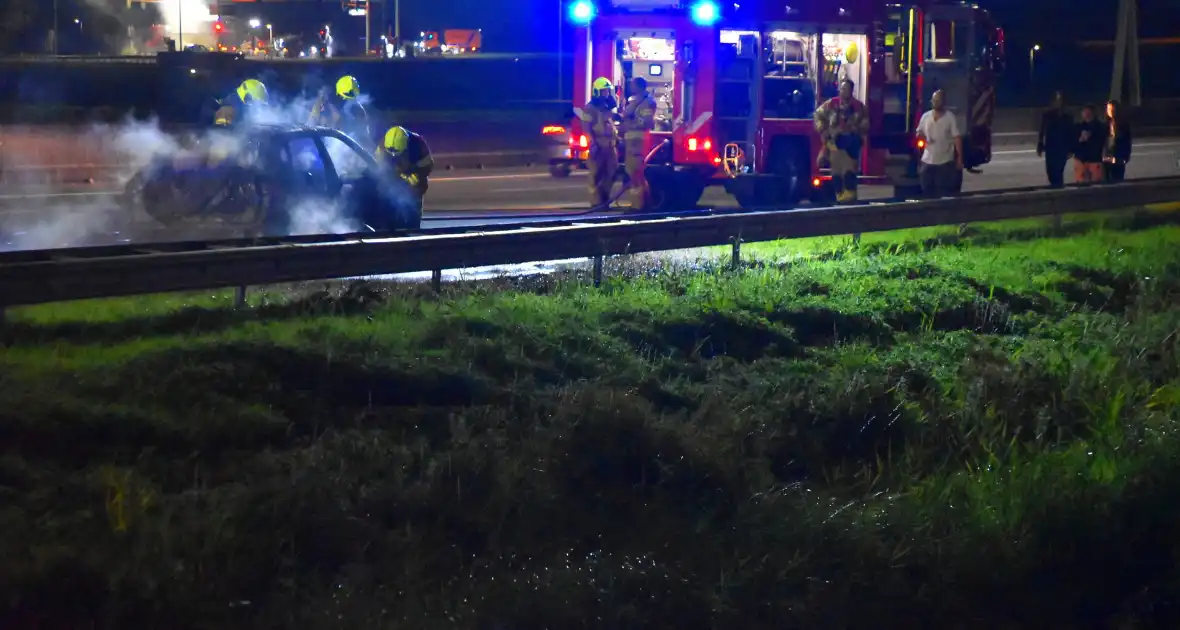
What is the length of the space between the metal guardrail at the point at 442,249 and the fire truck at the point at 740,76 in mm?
3524

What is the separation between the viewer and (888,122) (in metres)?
21.0

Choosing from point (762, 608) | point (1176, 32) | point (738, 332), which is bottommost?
point (762, 608)

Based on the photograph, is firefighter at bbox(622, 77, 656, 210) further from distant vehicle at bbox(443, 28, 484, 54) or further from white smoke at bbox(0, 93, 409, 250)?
distant vehicle at bbox(443, 28, 484, 54)

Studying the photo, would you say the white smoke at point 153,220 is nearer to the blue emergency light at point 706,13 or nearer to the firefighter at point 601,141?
the firefighter at point 601,141

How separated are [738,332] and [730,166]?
8.96 m

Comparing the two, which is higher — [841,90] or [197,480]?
[841,90]

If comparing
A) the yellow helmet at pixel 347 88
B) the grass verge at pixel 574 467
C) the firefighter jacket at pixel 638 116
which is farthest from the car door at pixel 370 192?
the firefighter jacket at pixel 638 116

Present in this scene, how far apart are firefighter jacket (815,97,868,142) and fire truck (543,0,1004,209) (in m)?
0.68

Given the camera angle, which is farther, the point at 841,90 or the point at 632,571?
the point at 841,90

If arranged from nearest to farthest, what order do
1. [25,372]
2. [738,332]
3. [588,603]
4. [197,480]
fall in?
[588,603]
[197,480]
[25,372]
[738,332]

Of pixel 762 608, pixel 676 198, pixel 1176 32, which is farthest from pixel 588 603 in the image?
pixel 1176 32

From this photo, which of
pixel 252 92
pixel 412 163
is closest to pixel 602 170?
pixel 412 163

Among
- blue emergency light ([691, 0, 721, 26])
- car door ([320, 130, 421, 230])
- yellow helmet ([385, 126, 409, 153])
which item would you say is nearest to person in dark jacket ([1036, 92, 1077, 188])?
blue emergency light ([691, 0, 721, 26])

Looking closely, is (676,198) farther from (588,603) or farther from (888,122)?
(588,603)
